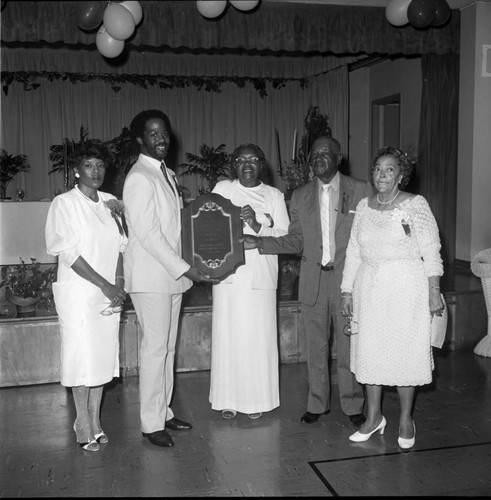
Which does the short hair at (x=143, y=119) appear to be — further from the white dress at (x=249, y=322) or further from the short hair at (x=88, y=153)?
the white dress at (x=249, y=322)

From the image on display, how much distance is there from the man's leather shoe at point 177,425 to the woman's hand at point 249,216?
1224 mm

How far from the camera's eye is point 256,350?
387 cm

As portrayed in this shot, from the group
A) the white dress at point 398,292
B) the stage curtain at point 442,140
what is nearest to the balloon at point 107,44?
the white dress at point 398,292

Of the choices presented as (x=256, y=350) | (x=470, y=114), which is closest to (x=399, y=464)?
(x=256, y=350)

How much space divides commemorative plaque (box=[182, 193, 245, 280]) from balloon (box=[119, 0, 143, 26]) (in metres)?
2.58

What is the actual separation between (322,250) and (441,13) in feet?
11.0

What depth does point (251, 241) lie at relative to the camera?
147 inches

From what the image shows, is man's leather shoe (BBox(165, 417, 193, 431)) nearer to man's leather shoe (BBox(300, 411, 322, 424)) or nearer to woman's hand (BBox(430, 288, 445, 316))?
man's leather shoe (BBox(300, 411, 322, 424))

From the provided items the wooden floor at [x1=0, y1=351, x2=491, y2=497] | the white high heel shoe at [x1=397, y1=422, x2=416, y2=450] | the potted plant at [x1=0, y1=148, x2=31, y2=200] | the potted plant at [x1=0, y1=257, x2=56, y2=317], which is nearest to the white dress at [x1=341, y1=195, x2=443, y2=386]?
the white high heel shoe at [x1=397, y1=422, x2=416, y2=450]

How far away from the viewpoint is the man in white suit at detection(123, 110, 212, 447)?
3.36 metres

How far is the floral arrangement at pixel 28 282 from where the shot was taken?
4973 millimetres

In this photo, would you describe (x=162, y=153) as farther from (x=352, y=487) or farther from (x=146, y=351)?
(x=352, y=487)

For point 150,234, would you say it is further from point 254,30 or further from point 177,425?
point 254,30

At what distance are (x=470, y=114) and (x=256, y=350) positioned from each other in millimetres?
5052
